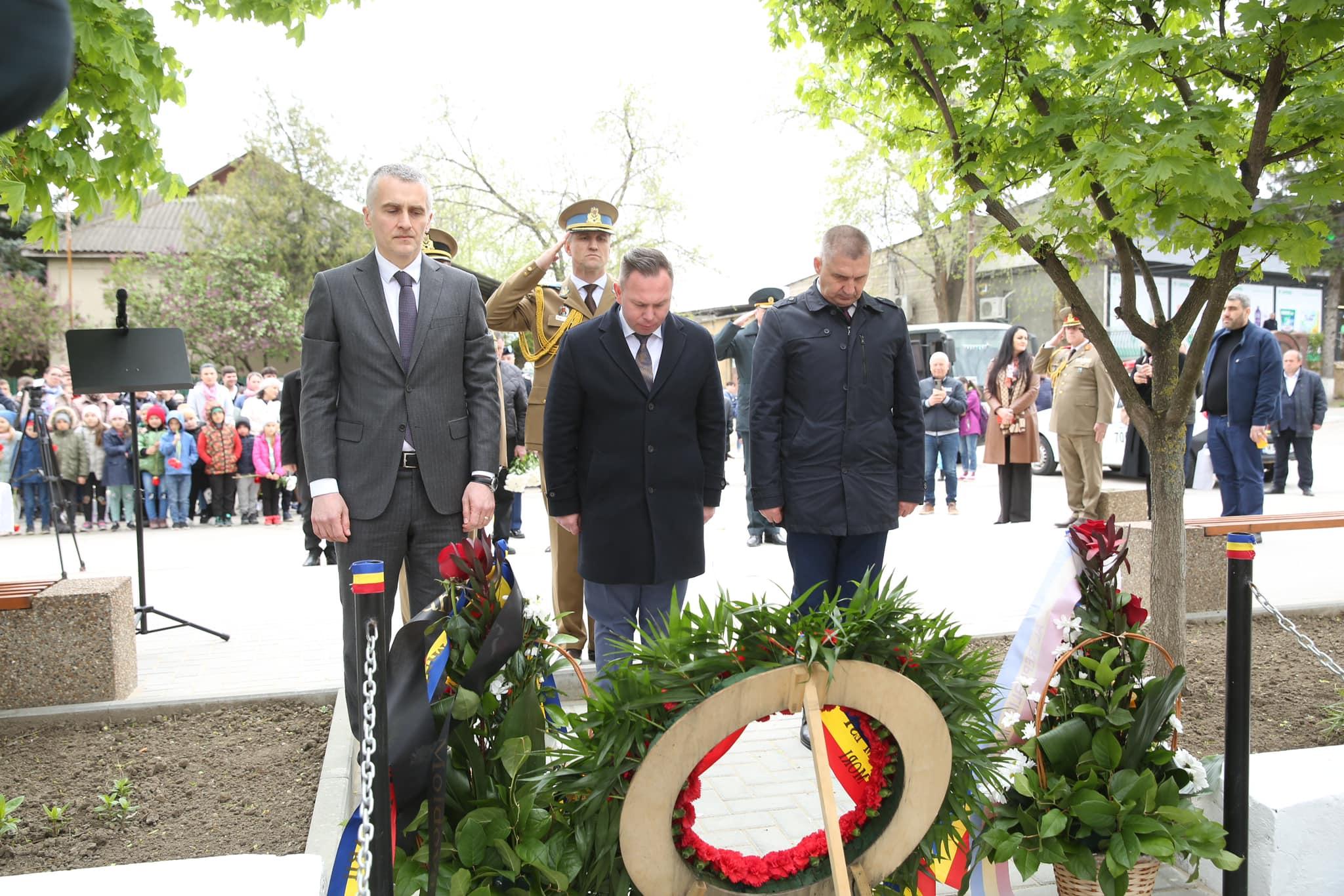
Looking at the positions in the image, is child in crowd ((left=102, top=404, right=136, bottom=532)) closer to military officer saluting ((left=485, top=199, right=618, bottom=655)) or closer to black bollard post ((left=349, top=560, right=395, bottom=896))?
military officer saluting ((left=485, top=199, right=618, bottom=655))

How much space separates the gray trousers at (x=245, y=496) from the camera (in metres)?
14.7

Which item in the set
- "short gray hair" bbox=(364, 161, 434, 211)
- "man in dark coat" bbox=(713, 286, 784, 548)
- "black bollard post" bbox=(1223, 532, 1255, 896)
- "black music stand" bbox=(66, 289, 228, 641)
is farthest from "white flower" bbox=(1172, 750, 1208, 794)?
"man in dark coat" bbox=(713, 286, 784, 548)

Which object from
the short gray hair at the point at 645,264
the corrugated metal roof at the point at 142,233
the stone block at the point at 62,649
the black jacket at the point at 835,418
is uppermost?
the corrugated metal roof at the point at 142,233

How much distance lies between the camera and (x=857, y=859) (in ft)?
9.03

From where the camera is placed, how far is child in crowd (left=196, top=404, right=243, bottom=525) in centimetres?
1389

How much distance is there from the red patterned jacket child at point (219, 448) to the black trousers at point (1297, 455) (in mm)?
14231

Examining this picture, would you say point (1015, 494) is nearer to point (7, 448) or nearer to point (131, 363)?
point (131, 363)

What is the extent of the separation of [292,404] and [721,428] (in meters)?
3.87

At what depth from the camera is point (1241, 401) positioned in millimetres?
9289

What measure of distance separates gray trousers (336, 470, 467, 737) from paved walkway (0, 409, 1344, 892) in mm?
798

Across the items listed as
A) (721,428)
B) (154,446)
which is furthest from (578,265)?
(154,446)

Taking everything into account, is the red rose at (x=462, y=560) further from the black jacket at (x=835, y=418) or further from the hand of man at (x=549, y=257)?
the hand of man at (x=549, y=257)

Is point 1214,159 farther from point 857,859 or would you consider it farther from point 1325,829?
point 857,859

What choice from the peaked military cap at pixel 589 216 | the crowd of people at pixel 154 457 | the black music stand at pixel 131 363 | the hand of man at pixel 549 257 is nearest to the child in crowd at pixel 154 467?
the crowd of people at pixel 154 457
